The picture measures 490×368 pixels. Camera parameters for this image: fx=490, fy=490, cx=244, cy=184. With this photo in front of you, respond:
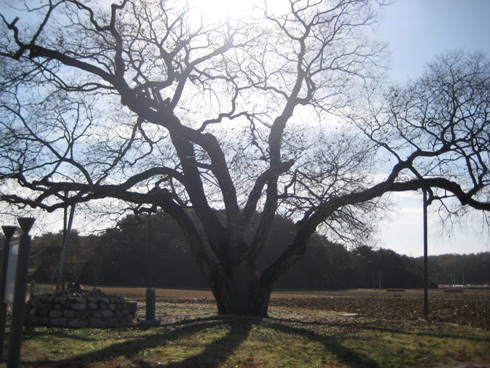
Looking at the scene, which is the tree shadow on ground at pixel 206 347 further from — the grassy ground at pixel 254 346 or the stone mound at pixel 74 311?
the stone mound at pixel 74 311

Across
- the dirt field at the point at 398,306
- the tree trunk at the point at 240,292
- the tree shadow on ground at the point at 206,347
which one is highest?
the tree trunk at the point at 240,292

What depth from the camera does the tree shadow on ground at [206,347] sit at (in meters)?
7.62

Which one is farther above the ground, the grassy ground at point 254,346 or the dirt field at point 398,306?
the grassy ground at point 254,346

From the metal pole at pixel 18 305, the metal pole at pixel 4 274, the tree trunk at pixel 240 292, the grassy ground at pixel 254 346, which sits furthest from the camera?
the tree trunk at pixel 240 292

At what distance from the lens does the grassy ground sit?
7.86m

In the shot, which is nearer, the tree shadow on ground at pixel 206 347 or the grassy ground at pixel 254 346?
the tree shadow on ground at pixel 206 347

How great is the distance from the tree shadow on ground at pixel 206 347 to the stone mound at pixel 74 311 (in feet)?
5.10

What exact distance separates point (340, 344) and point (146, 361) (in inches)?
156

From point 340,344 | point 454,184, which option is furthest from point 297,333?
point 454,184

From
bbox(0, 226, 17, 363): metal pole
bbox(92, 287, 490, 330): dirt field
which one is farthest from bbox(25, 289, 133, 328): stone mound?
bbox(92, 287, 490, 330): dirt field

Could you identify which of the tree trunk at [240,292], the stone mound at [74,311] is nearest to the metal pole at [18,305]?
the stone mound at [74,311]

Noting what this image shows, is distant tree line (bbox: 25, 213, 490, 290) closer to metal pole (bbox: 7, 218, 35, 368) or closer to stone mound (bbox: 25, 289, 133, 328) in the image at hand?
stone mound (bbox: 25, 289, 133, 328)

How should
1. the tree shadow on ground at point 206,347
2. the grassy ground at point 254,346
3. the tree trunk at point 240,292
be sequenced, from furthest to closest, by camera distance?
the tree trunk at point 240,292 < the grassy ground at point 254,346 < the tree shadow on ground at point 206,347

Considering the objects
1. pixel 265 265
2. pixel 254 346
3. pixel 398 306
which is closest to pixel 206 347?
pixel 254 346
